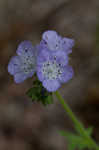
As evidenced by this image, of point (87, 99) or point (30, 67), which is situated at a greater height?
point (30, 67)

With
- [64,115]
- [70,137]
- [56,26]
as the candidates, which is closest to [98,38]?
[56,26]

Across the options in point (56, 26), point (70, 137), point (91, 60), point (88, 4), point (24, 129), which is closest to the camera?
point (70, 137)

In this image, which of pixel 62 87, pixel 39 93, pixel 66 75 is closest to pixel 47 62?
pixel 66 75

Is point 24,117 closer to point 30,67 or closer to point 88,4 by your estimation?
point 30,67

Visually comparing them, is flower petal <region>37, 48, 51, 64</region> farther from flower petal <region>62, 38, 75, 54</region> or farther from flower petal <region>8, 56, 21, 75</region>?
flower petal <region>8, 56, 21, 75</region>

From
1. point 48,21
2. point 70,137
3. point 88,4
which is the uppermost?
point 88,4

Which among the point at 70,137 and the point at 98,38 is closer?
the point at 70,137
